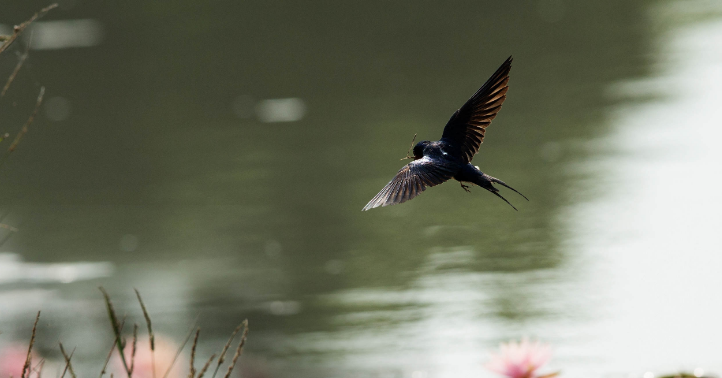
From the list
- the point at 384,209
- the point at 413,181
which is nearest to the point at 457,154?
the point at 413,181

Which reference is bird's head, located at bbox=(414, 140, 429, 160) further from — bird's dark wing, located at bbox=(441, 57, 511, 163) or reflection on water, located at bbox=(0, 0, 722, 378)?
reflection on water, located at bbox=(0, 0, 722, 378)

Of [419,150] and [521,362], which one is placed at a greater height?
[419,150]

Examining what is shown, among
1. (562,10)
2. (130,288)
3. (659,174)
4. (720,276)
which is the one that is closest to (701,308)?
(720,276)

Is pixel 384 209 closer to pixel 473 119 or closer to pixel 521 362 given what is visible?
pixel 473 119

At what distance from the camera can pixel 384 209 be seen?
8078 mm

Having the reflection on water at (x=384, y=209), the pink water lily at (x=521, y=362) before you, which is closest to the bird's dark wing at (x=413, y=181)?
the pink water lily at (x=521, y=362)

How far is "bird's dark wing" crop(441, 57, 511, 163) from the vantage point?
2.24 meters

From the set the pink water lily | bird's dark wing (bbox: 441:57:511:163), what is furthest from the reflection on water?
the pink water lily

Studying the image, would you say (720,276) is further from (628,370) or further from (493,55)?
(493,55)

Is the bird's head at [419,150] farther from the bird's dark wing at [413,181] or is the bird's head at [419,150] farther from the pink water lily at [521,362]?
the pink water lily at [521,362]

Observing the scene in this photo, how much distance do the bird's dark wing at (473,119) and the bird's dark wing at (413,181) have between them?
19 cm

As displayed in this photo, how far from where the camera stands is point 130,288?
679cm

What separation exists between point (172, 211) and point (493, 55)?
495cm

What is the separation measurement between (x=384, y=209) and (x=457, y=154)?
19.2 feet
